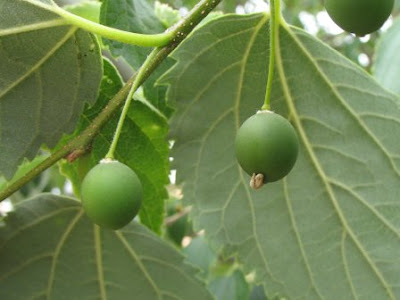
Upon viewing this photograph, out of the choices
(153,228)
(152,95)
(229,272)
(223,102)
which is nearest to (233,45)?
(223,102)

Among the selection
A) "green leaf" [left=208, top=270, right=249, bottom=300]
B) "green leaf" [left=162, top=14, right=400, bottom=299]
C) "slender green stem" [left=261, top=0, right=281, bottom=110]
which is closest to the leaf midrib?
"green leaf" [left=162, top=14, right=400, bottom=299]

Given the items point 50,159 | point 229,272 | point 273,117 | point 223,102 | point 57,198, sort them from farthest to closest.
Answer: point 229,272
point 57,198
point 223,102
point 50,159
point 273,117

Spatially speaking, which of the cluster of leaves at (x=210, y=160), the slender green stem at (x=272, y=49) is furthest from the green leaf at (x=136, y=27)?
the slender green stem at (x=272, y=49)

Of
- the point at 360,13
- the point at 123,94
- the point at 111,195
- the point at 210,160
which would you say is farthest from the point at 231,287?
the point at 360,13

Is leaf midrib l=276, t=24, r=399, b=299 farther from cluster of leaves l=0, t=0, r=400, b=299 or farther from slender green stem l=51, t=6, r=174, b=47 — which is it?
slender green stem l=51, t=6, r=174, b=47

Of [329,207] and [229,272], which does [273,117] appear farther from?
[229,272]

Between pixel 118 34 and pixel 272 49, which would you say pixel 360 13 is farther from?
pixel 118 34
